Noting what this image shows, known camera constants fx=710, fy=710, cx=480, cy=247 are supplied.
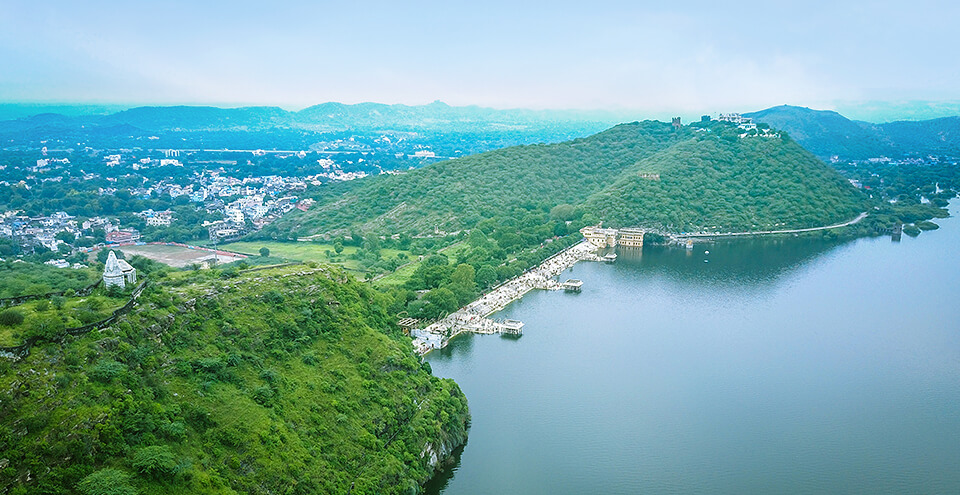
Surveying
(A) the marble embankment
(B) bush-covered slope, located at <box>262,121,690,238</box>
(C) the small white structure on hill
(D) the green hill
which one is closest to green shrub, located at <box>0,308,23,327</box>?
(C) the small white structure on hill

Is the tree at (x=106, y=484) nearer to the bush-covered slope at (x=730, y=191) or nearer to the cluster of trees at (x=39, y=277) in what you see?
the cluster of trees at (x=39, y=277)

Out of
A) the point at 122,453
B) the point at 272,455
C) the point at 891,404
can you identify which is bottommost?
the point at 891,404

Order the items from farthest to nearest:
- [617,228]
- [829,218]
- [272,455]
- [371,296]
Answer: [829,218], [617,228], [371,296], [272,455]

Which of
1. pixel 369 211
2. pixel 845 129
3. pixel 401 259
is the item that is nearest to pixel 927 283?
pixel 401 259

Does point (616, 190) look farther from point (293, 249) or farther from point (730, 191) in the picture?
point (293, 249)

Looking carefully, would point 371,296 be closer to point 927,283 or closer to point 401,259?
point 401,259

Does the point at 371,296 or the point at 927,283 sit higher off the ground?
the point at 371,296

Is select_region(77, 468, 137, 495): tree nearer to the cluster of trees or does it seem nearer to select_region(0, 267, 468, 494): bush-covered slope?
select_region(0, 267, 468, 494): bush-covered slope
